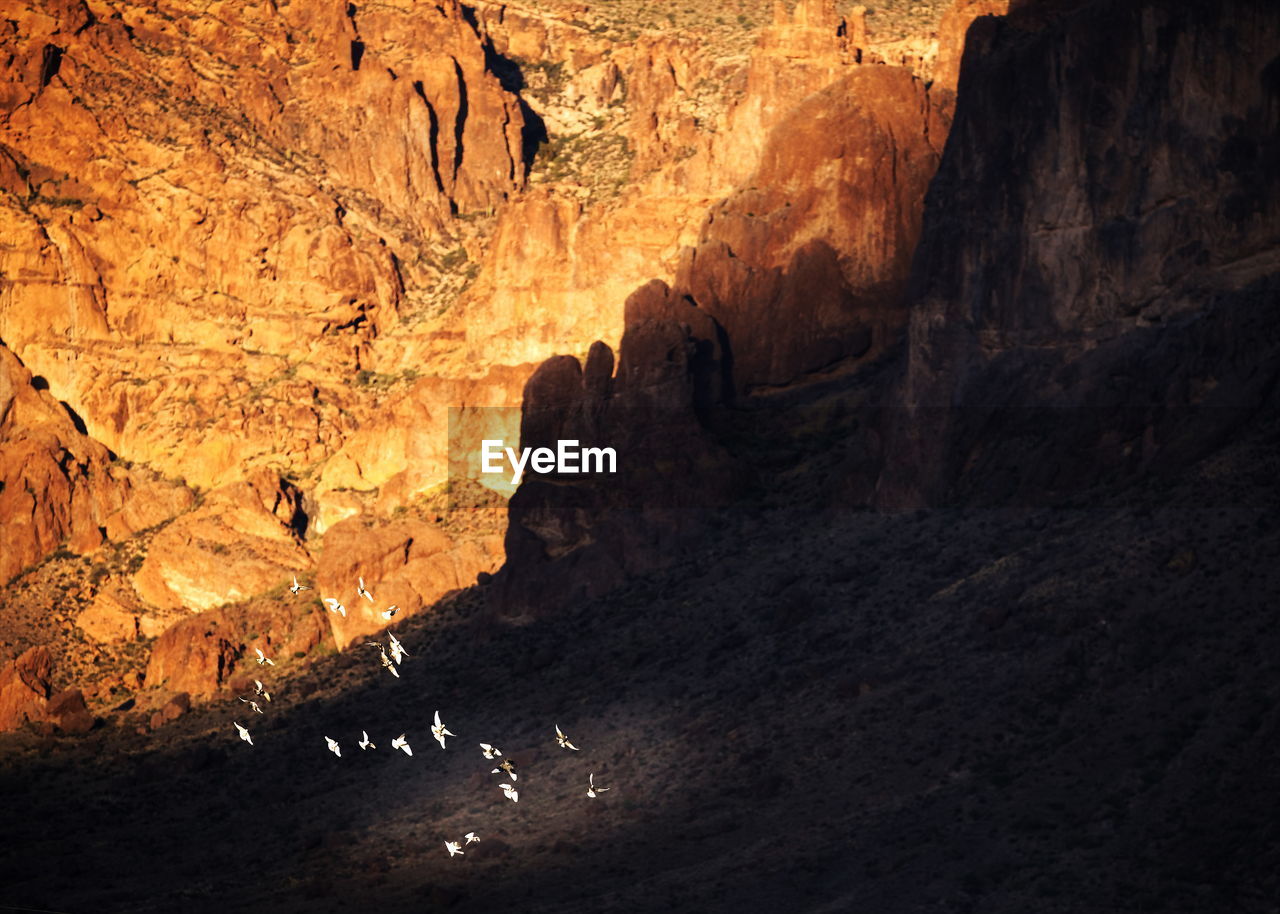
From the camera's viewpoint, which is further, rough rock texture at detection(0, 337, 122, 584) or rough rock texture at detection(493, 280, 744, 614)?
rough rock texture at detection(0, 337, 122, 584)

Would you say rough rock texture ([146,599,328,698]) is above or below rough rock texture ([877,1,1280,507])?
below

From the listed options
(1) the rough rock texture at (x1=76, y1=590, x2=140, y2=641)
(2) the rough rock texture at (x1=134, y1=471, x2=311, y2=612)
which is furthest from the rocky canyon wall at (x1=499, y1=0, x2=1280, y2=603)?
(1) the rough rock texture at (x1=76, y1=590, x2=140, y2=641)

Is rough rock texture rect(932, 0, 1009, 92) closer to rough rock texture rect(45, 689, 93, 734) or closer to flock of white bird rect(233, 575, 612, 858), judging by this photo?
flock of white bird rect(233, 575, 612, 858)

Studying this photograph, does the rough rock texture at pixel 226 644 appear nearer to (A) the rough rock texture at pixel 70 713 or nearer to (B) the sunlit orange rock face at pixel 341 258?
(B) the sunlit orange rock face at pixel 341 258

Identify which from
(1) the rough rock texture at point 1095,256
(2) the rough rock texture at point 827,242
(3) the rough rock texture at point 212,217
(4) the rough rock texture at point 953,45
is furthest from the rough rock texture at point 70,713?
(4) the rough rock texture at point 953,45

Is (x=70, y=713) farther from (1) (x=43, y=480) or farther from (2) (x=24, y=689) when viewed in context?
(1) (x=43, y=480)

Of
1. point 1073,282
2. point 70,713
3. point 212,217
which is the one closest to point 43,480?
point 70,713

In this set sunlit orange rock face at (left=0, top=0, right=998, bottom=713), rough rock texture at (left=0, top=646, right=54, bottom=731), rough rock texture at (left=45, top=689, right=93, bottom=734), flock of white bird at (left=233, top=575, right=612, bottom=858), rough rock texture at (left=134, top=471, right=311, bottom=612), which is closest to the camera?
flock of white bird at (left=233, top=575, right=612, bottom=858)
